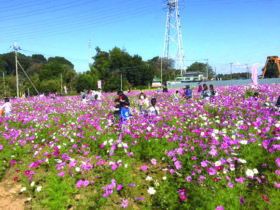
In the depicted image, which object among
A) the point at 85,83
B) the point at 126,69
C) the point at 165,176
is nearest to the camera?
the point at 165,176

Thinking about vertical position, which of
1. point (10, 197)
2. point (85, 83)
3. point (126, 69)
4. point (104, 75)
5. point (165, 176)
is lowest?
point (10, 197)

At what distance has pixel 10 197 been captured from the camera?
3.34 m

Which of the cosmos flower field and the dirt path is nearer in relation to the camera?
the cosmos flower field

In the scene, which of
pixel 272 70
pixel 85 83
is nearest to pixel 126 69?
pixel 85 83

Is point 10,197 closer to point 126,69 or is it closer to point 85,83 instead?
point 85,83

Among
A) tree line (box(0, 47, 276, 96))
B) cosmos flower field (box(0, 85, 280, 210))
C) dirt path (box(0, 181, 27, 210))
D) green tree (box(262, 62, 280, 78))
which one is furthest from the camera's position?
green tree (box(262, 62, 280, 78))

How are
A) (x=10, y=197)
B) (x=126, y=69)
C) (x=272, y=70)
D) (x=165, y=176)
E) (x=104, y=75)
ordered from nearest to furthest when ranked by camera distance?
(x=165, y=176) < (x=10, y=197) < (x=272, y=70) < (x=104, y=75) < (x=126, y=69)

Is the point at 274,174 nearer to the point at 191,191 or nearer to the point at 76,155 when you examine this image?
the point at 191,191

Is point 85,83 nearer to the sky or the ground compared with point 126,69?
nearer to the ground

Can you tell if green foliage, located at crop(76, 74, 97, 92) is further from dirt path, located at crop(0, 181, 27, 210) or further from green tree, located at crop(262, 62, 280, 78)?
green tree, located at crop(262, 62, 280, 78)

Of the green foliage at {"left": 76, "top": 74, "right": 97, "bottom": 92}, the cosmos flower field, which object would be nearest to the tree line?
the green foliage at {"left": 76, "top": 74, "right": 97, "bottom": 92}

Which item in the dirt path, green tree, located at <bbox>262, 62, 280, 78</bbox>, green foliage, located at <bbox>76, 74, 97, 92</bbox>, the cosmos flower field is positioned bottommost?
the dirt path

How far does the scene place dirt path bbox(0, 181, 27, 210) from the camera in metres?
3.09

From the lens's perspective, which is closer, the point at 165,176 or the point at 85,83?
the point at 165,176
